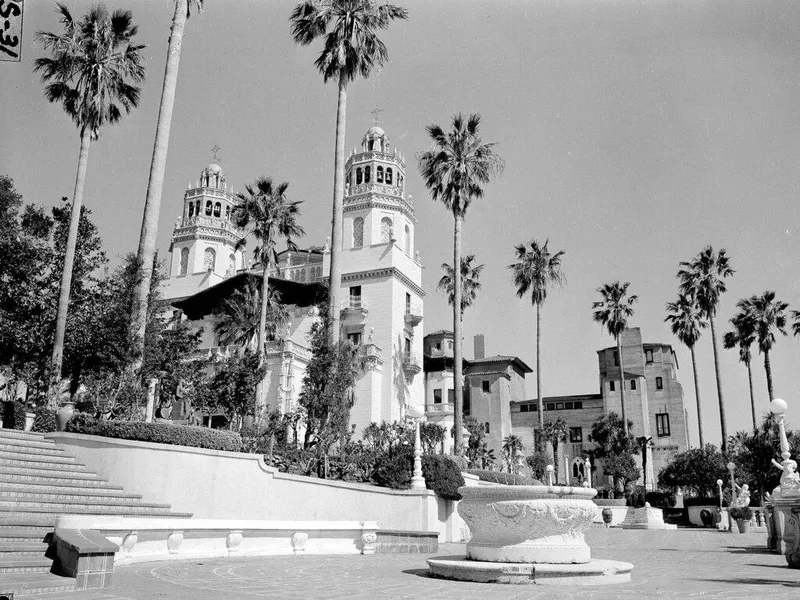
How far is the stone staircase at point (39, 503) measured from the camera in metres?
8.64

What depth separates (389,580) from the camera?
31.7ft

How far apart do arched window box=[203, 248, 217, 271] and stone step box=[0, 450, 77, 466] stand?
155 ft

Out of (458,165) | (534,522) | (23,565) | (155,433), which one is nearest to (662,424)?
(458,165)

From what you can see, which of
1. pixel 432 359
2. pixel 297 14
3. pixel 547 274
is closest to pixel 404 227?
pixel 547 274

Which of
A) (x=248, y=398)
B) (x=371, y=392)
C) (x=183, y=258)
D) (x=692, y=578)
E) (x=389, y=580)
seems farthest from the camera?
(x=183, y=258)

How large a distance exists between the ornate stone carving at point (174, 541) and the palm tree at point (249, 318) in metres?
31.3

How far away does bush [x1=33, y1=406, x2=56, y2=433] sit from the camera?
2116 cm

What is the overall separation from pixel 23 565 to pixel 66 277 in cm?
1844

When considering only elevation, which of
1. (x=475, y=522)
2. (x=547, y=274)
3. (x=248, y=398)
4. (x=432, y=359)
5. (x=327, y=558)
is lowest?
(x=327, y=558)

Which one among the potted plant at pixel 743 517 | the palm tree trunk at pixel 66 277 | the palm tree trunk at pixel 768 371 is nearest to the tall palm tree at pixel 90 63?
the palm tree trunk at pixel 66 277

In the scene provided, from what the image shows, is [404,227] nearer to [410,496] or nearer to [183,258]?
[183,258]

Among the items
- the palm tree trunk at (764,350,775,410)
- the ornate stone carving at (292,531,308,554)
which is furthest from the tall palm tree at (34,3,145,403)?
the palm tree trunk at (764,350,775,410)

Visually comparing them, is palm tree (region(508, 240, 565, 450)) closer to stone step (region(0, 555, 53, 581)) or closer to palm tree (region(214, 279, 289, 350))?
palm tree (region(214, 279, 289, 350))

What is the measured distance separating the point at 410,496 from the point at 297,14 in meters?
20.6
